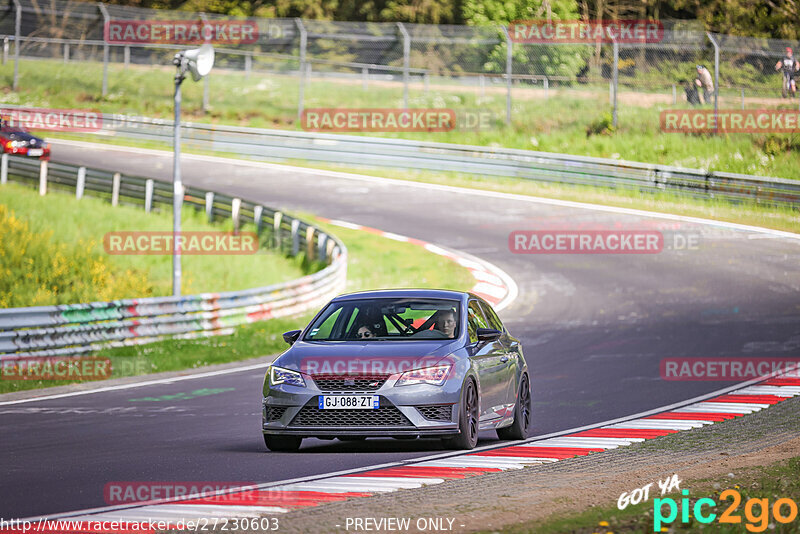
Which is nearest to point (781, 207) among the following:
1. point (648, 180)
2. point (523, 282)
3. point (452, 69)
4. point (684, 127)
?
point (648, 180)

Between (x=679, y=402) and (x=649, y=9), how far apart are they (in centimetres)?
5083

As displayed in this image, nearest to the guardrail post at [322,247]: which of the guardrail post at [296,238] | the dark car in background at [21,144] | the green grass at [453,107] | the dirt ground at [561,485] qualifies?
the guardrail post at [296,238]

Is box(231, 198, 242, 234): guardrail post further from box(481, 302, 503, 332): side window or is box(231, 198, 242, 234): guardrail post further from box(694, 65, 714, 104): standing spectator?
box(481, 302, 503, 332): side window

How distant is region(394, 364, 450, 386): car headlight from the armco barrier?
921 centimetres

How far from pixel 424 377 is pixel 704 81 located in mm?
27662

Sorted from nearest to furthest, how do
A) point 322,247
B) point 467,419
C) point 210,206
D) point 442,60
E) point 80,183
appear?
point 467,419, point 322,247, point 210,206, point 80,183, point 442,60

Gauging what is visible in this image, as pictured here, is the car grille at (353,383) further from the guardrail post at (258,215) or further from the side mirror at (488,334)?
the guardrail post at (258,215)

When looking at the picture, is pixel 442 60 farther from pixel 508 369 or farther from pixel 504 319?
pixel 508 369

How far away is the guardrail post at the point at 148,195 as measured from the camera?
1303 inches

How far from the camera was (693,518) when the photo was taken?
6.46 metres

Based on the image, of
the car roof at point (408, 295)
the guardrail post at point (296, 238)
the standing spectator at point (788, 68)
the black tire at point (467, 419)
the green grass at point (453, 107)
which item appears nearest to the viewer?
the black tire at point (467, 419)

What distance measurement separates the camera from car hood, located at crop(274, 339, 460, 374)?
9.52 meters

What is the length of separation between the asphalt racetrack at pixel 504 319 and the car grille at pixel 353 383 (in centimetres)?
60

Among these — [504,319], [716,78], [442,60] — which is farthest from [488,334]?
[442,60]
